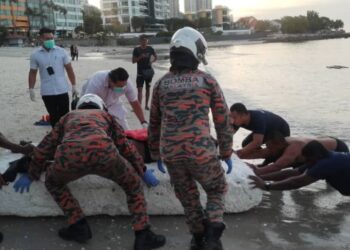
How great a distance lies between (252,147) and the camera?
5344 millimetres

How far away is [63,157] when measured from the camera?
3.48 m

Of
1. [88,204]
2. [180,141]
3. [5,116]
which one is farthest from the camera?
[5,116]

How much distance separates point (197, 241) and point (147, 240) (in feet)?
1.35

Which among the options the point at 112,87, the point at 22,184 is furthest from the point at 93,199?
the point at 112,87

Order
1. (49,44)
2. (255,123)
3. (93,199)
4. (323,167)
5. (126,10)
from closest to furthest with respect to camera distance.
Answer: (323,167), (93,199), (255,123), (49,44), (126,10)

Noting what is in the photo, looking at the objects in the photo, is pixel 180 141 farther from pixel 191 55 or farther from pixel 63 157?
pixel 63 157

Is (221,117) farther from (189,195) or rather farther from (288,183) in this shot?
(288,183)

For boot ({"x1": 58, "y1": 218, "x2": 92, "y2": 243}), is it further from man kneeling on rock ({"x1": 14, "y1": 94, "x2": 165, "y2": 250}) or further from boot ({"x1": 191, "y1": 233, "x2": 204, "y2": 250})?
boot ({"x1": 191, "y1": 233, "x2": 204, "y2": 250})

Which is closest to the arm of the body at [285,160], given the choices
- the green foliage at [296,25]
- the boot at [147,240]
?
the boot at [147,240]

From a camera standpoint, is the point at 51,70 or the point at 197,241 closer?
the point at 197,241

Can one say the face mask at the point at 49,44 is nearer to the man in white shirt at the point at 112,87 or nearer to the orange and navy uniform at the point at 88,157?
the man in white shirt at the point at 112,87

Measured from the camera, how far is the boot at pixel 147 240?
3664 mm

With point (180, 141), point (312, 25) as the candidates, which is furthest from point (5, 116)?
point (312, 25)

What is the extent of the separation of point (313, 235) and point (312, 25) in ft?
507
